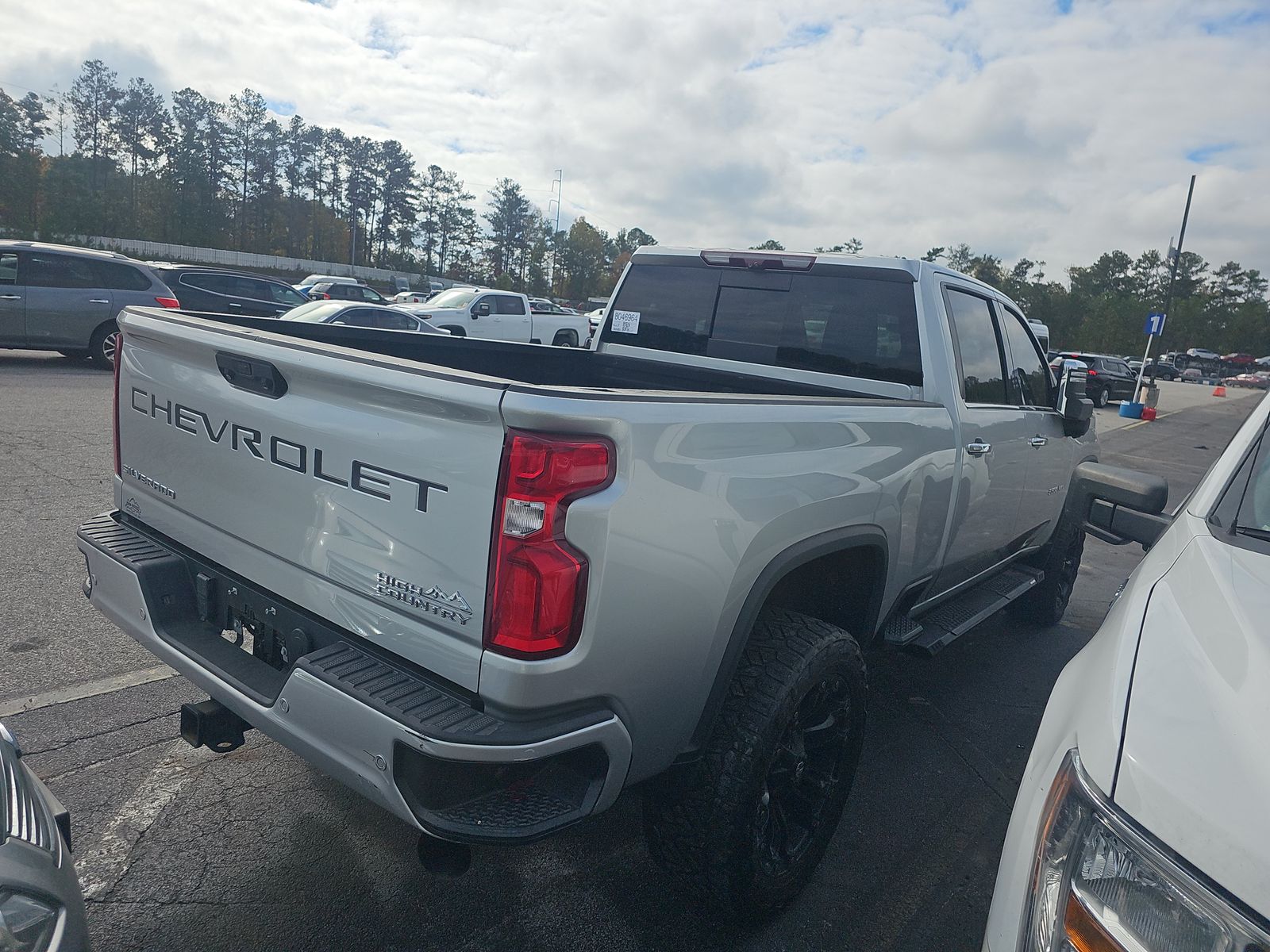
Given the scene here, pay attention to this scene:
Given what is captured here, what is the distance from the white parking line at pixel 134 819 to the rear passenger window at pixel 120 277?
11838mm

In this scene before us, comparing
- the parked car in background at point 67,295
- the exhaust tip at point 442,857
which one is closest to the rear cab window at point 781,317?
the exhaust tip at point 442,857

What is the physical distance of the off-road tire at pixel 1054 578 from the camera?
5.25 m

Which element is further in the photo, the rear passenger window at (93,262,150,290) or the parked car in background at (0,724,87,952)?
the rear passenger window at (93,262,150,290)

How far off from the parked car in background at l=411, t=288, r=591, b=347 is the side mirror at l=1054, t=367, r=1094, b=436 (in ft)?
54.2

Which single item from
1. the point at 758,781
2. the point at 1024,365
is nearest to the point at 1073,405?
the point at 1024,365

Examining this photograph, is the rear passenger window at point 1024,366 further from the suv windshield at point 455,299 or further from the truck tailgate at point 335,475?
the suv windshield at point 455,299

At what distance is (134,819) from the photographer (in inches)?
109

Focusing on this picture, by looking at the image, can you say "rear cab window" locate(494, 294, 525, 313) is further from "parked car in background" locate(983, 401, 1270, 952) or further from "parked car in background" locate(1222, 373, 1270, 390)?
"parked car in background" locate(1222, 373, 1270, 390)

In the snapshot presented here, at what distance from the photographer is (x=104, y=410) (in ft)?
32.0

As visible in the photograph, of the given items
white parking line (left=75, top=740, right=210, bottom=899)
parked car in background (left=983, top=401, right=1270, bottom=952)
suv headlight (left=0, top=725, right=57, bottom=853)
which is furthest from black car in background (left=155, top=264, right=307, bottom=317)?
parked car in background (left=983, top=401, right=1270, bottom=952)

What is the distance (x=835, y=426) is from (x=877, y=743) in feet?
6.10

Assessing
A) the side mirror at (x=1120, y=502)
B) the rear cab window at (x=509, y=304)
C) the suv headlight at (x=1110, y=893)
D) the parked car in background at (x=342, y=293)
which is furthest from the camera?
the parked car in background at (x=342, y=293)

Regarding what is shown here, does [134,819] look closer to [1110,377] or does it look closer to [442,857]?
[442,857]

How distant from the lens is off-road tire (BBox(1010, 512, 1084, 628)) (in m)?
5.25
